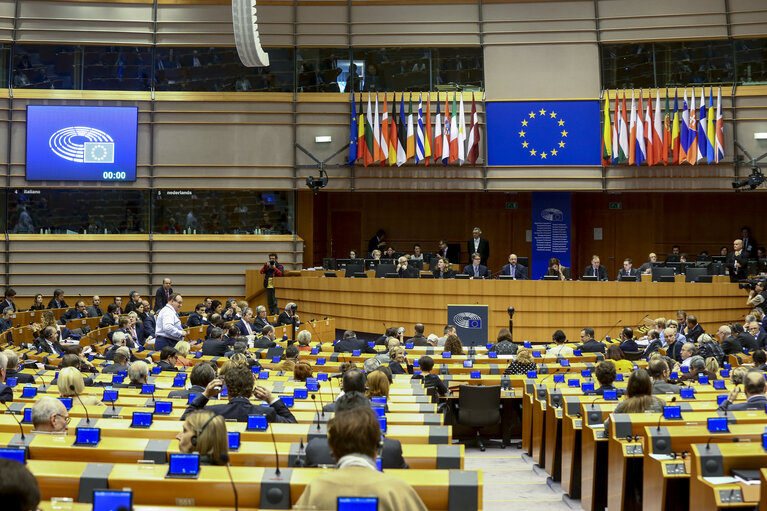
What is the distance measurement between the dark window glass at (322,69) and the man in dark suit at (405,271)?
16.6ft

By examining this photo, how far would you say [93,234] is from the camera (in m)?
20.2

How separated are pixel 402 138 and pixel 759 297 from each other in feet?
28.4

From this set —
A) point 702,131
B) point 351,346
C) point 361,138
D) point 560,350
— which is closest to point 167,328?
point 351,346

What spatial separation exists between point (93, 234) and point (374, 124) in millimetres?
7147

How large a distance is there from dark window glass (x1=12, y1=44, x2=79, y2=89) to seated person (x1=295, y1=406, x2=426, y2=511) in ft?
61.9

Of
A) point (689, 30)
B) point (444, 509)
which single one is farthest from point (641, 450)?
point (689, 30)

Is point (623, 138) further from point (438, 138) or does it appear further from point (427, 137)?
point (427, 137)

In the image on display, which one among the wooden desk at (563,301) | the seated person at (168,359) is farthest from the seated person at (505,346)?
the seated person at (168,359)

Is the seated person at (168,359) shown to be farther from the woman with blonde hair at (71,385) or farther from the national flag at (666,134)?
the national flag at (666,134)

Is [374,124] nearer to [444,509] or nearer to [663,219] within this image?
[663,219]

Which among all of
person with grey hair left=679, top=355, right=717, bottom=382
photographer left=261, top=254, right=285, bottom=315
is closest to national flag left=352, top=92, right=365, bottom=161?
photographer left=261, top=254, right=285, bottom=315

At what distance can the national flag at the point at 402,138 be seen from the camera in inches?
784

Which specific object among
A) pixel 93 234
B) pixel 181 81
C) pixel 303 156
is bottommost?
pixel 93 234

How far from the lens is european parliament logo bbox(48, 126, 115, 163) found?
19.8m
